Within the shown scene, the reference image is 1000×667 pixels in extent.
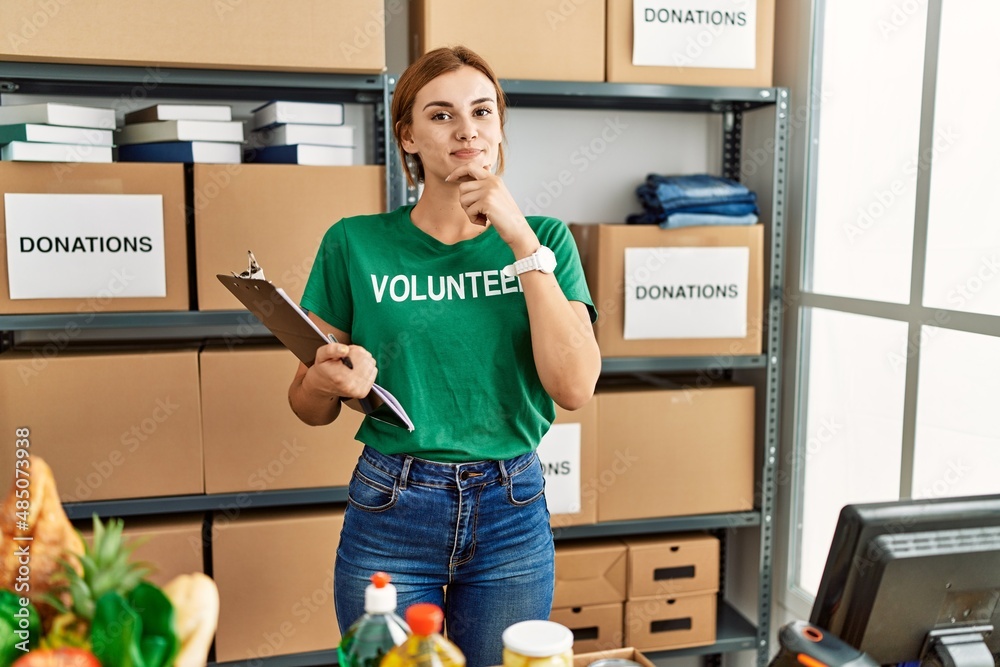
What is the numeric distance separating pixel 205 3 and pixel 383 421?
1.12 m

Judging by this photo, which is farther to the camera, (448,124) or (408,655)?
(448,124)

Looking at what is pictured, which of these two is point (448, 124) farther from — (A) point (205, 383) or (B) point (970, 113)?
(B) point (970, 113)

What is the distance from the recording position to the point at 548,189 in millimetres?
2551

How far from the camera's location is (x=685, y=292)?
2297mm

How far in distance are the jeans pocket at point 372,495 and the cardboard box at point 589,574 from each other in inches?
40.0

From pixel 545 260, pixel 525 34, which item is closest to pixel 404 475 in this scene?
pixel 545 260

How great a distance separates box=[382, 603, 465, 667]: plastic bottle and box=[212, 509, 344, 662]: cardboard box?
1.33m

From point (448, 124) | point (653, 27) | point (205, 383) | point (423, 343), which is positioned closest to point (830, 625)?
point (423, 343)

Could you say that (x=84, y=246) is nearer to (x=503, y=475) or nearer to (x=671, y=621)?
(x=503, y=475)

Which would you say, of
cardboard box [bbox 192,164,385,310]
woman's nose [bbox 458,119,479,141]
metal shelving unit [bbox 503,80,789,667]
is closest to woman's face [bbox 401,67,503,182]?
woman's nose [bbox 458,119,479,141]

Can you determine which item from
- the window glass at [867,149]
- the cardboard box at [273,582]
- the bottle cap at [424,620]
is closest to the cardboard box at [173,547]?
the cardboard box at [273,582]

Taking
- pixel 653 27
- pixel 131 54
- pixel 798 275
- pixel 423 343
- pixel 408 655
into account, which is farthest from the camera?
pixel 798 275

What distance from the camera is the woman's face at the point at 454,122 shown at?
55.7 inches

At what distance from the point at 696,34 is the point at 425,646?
1.90m
